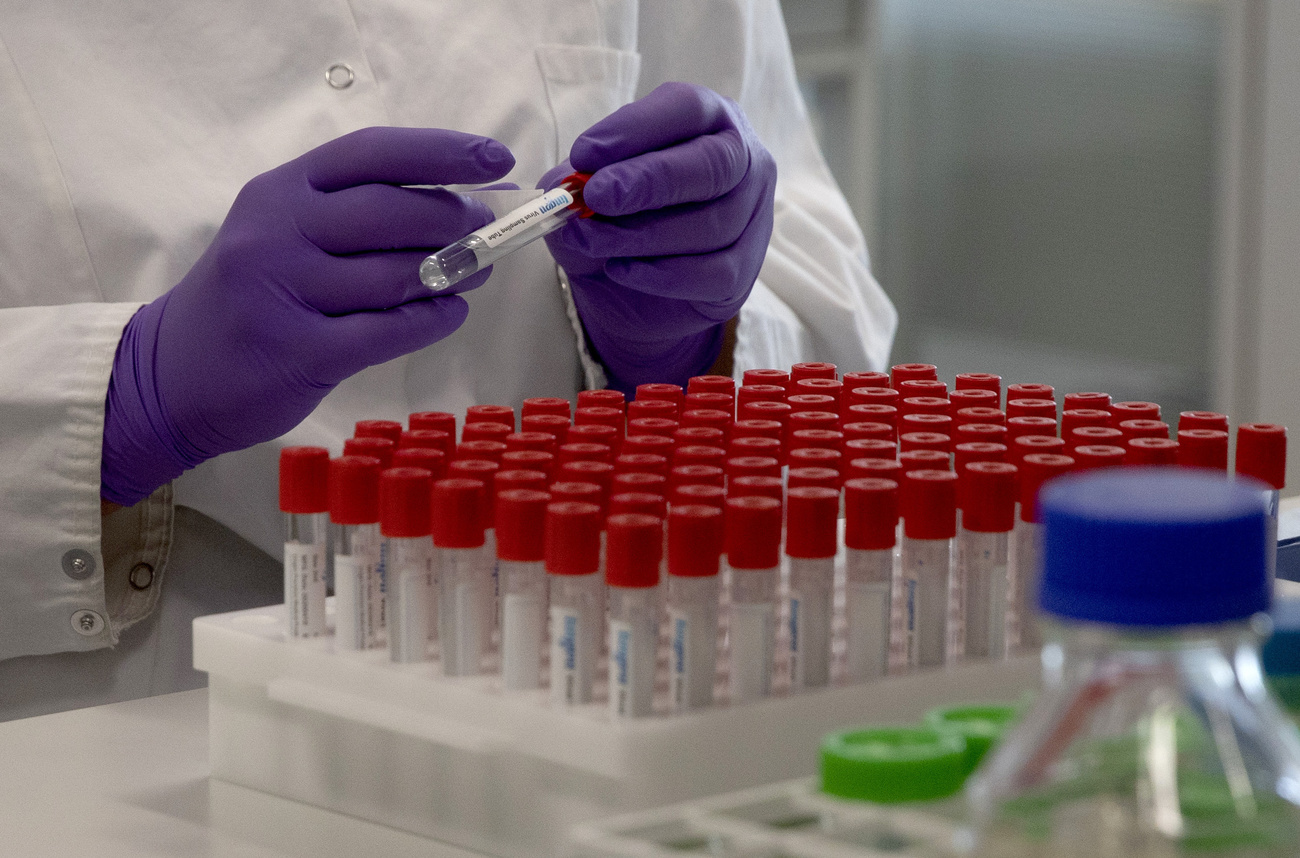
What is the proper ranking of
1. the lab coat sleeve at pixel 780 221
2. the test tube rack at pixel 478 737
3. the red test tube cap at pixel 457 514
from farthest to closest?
the lab coat sleeve at pixel 780 221
the red test tube cap at pixel 457 514
the test tube rack at pixel 478 737

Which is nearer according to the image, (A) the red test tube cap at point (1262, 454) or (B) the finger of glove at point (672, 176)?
(A) the red test tube cap at point (1262, 454)

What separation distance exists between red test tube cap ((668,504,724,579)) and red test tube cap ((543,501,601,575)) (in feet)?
0.13

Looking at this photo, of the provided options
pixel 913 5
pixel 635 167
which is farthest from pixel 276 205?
pixel 913 5

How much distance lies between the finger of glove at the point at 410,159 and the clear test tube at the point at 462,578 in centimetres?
42

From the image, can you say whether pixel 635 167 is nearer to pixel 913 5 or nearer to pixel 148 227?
pixel 148 227

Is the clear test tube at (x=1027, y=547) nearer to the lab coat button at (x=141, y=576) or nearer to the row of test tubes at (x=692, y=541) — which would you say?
the row of test tubes at (x=692, y=541)

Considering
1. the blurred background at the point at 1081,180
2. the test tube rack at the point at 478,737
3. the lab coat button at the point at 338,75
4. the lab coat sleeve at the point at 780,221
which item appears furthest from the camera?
the blurred background at the point at 1081,180

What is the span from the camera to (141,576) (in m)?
1.23

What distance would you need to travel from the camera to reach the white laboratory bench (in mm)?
723

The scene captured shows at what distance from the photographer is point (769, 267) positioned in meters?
1.68

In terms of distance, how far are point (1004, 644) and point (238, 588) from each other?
2.64 feet

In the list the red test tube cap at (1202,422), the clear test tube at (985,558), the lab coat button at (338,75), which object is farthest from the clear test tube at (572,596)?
the lab coat button at (338,75)

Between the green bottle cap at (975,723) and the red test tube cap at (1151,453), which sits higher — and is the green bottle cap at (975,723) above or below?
below

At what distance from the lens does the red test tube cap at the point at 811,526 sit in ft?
2.36
